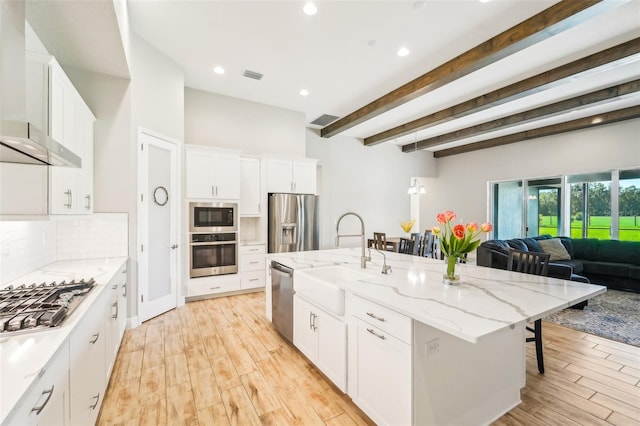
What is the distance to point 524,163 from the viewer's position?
23.2ft

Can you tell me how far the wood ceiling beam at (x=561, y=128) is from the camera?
5.24 meters

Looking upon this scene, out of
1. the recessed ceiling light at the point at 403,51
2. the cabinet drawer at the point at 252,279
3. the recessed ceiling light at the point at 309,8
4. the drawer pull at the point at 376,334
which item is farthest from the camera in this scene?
the cabinet drawer at the point at 252,279

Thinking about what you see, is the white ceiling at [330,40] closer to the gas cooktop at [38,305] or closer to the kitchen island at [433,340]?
the gas cooktop at [38,305]

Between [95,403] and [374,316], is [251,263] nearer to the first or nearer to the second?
[95,403]

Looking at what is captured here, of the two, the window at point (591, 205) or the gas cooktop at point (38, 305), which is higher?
the window at point (591, 205)

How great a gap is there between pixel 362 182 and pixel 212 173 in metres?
4.32

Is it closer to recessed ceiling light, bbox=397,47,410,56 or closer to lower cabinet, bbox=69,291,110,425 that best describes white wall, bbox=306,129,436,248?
recessed ceiling light, bbox=397,47,410,56

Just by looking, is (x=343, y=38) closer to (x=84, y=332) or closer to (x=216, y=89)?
(x=216, y=89)


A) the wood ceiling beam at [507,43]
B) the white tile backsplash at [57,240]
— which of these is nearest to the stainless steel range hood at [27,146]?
the white tile backsplash at [57,240]

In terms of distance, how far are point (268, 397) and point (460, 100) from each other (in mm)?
5439

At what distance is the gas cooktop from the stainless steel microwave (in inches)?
94.5

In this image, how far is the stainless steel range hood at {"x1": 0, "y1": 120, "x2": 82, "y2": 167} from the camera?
3.83 feet

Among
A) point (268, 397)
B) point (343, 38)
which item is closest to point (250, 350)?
point (268, 397)

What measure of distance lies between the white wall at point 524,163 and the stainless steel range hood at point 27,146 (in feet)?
27.9
